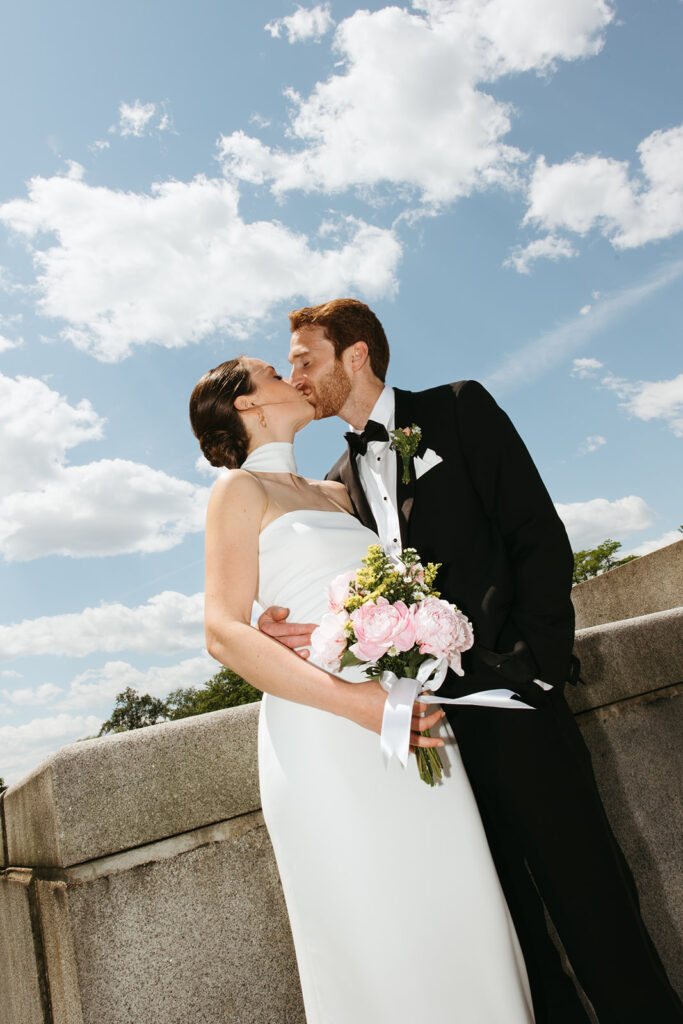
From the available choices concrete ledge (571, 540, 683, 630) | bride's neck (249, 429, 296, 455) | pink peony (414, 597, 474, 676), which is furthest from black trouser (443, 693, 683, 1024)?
concrete ledge (571, 540, 683, 630)

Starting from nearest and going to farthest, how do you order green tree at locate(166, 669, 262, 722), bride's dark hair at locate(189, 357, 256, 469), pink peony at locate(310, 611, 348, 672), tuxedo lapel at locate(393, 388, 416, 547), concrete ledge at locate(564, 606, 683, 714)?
pink peony at locate(310, 611, 348, 672) → tuxedo lapel at locate(393, 388, 416, 547) → bride's dark hair at locate(189, 357, 256, 469) → concrete ledge at locate(564, 606, 683, 714) → green tree at locate(166, 669, 262, 722)

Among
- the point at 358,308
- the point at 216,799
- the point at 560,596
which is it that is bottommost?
the point at 216,799

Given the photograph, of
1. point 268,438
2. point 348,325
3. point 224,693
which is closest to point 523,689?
point 268,438

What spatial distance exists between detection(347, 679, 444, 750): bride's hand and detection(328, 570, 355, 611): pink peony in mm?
268

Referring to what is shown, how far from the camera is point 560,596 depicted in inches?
102

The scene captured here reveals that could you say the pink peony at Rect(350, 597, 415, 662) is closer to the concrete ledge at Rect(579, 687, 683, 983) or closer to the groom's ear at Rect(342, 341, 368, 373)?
the groom's ear at Rect(342, 341, 368, 373)

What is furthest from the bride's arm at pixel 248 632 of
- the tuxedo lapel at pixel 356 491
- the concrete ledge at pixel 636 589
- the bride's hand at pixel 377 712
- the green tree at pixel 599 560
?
the green tree at pixel 599 560

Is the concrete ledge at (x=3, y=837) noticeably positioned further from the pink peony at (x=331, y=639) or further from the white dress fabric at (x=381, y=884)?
the pink peony at (x=331, y=639)

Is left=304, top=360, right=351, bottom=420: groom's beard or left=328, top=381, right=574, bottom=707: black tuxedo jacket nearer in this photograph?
left=328, top=381, right=574, bottom=707: black tuxedo jacket

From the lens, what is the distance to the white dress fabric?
2.19m

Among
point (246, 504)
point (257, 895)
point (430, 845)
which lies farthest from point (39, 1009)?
point (246, 504)

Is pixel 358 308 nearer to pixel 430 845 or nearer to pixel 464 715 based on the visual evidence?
pixel 464 715

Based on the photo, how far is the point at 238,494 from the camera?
2.81m

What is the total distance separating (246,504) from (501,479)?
1083 millimetres
